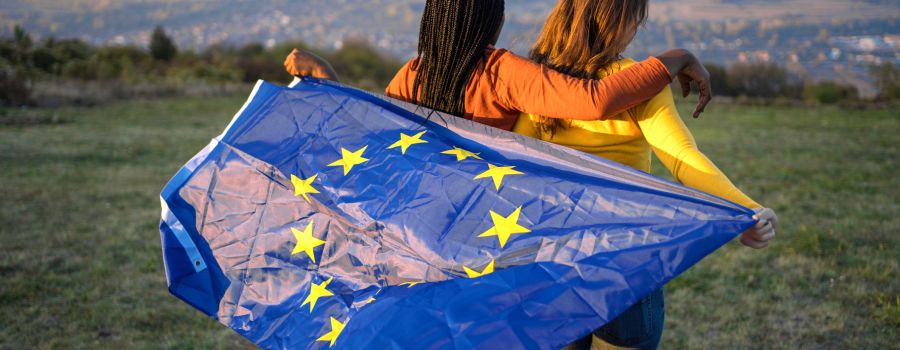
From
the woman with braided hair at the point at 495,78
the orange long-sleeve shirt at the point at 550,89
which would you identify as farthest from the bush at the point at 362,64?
the orange long-sleeve shirt at the point at 550,89

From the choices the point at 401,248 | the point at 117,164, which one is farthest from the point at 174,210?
the point at 117,164

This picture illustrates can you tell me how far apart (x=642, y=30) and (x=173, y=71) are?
33407 mm

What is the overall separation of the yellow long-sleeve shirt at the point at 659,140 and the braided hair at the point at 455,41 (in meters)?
0.40

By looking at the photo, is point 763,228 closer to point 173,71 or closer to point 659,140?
point 659,140

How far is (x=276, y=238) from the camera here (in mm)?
2717

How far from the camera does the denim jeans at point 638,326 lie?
7.29 ft

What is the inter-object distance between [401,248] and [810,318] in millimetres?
4108

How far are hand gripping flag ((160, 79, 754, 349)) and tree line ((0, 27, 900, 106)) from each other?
68.6 feet

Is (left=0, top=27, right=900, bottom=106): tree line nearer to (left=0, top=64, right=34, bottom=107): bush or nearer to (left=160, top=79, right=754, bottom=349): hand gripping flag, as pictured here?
(left=0, top=64, right=34, bottom=107): bush

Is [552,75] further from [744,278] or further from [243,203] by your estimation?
[744,278]

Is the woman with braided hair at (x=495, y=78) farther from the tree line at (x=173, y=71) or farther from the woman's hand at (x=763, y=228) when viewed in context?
the tree line at (x=173, y=71)

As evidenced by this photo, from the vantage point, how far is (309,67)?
3.08m

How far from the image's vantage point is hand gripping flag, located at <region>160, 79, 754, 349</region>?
2045 mm

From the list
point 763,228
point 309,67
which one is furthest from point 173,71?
point 763,228
